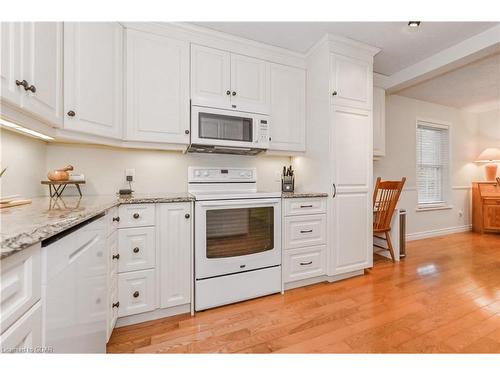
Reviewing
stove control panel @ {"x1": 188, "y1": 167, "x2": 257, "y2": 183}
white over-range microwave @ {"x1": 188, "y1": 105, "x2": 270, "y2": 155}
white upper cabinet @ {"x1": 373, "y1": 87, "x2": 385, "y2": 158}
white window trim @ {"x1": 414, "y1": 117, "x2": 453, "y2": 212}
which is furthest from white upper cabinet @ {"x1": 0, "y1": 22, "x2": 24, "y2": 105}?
white window trim @ {"x1": 414, "y1": 117, "x2": 453, "y2": 212}

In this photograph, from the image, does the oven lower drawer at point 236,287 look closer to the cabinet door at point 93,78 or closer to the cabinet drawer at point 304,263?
the cabinet drawer at point 304,263

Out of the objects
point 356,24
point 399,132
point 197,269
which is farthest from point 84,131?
point 399,132

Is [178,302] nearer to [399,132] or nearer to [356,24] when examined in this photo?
[356,24]

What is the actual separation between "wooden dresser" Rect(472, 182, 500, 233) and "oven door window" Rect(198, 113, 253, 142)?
5183 millimetres

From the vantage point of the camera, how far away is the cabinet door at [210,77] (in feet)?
6.94

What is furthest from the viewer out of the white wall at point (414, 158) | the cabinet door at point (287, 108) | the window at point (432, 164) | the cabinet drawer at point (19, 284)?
the window at point (432, 164)

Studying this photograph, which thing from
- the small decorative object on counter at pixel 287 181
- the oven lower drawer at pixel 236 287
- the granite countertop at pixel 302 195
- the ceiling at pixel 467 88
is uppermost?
the ceiling at pixel 467 88

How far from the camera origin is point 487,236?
4.30 meters

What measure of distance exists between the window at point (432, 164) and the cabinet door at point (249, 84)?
343 centimetres

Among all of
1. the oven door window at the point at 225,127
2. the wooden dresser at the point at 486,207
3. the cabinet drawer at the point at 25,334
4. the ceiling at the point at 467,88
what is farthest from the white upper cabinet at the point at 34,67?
the wooden dresser at the point at 486,207

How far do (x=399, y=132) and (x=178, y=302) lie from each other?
164 inches

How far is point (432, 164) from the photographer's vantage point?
4.49 m

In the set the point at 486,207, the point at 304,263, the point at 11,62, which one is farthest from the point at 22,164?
the point at 486,207

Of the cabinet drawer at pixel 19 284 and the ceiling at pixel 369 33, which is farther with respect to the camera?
the ceiling at pixel 369 33
